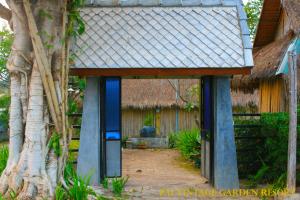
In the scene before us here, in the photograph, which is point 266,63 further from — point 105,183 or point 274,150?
point 105,183

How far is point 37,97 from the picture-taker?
6.82 metres

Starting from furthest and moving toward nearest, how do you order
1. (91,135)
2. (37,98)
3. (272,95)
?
(272,95)
(91,135)
(37,98)

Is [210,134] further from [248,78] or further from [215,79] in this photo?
[248,78]

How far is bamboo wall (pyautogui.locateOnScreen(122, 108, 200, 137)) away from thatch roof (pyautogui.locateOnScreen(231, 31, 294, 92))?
7014mm

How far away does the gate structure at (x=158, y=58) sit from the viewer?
862 cm

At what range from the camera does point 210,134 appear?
30.6 ft

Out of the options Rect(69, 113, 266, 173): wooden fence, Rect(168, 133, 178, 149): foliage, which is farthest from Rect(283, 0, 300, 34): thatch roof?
Rect(168, 133, 178, 149): foliage

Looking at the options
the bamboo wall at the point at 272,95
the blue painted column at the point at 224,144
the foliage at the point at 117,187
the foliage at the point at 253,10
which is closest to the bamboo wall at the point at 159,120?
the foliage at the point at 253,10

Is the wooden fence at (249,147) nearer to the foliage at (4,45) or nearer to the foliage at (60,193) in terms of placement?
the foliage at (60,193)

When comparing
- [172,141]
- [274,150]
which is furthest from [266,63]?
[172,141]

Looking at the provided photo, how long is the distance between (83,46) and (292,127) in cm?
419

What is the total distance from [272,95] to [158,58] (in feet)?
21.6

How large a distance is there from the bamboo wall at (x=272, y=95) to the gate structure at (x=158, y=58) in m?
4.09

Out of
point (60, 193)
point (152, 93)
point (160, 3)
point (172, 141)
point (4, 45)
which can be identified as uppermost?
point (4, 45)
